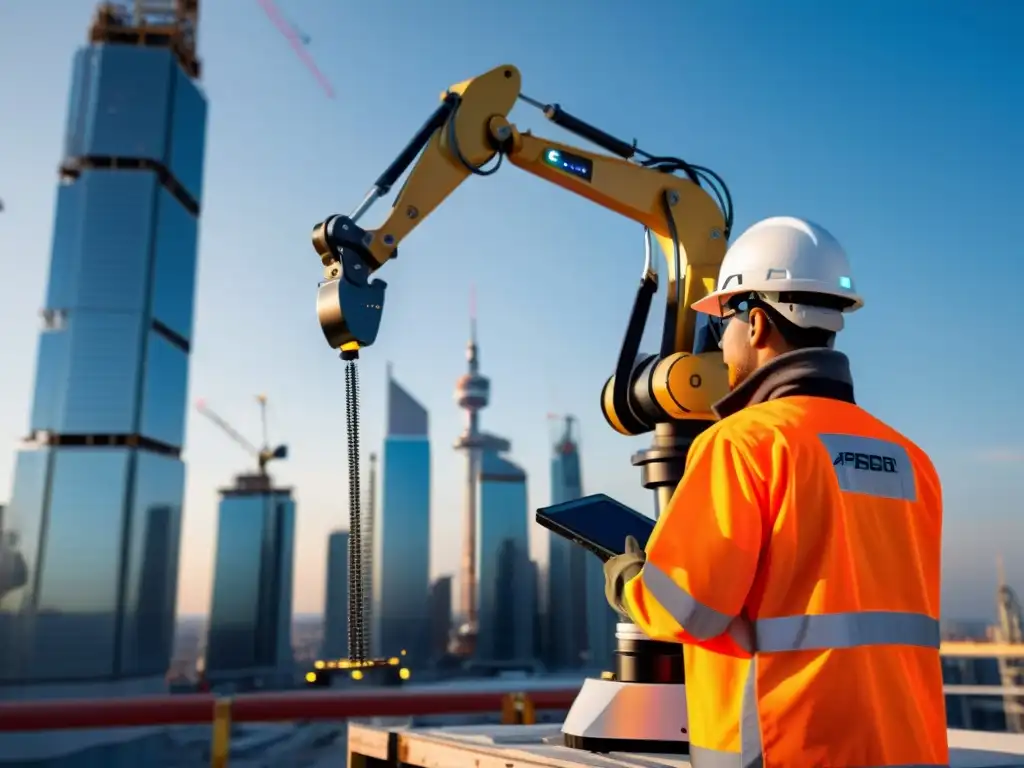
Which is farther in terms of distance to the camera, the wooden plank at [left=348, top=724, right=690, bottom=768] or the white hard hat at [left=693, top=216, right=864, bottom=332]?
the wooden plank at [left=348, top=724, right=690, bottom=768]

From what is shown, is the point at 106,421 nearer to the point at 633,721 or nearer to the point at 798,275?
the point at 633,721

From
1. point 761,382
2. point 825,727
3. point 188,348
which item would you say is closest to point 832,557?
point 825,727

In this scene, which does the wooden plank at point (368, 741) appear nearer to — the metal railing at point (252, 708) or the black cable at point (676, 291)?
the metal railing at point (252, 708)

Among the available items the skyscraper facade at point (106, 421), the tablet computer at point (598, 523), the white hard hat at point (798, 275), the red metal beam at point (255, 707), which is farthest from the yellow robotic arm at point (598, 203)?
the skyscraper facade at point (106, 421)

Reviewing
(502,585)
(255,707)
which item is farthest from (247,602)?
(255,707)

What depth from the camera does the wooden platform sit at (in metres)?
3.12

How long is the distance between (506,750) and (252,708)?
145 inches

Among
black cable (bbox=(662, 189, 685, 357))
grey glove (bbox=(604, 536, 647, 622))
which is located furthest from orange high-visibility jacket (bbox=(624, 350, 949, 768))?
black cable (bbox=(662, 189, 685, 357))

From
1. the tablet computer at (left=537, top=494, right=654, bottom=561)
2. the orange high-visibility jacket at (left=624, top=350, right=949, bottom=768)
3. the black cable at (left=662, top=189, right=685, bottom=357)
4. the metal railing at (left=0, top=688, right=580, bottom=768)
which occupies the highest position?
the black cable at (left=662, top=189, right=685, bottom=357)

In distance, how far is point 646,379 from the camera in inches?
174

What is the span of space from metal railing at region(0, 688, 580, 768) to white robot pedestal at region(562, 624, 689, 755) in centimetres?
268

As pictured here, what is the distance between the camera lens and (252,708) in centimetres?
627

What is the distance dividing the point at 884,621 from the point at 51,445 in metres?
86.1

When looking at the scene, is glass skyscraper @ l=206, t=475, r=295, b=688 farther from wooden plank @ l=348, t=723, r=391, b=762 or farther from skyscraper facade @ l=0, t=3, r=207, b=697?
wooden plank @ l=348, t=723, r=391, b=762
